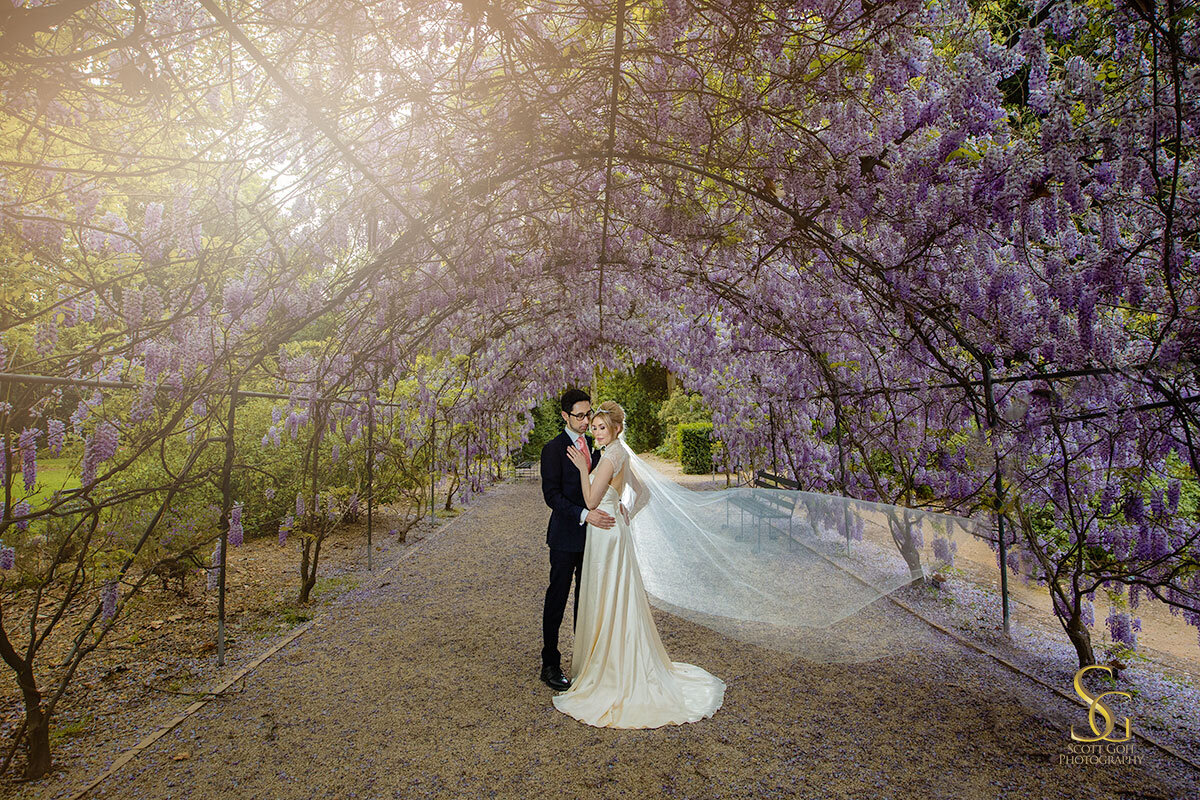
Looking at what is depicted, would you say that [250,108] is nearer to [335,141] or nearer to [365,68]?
[335,141]

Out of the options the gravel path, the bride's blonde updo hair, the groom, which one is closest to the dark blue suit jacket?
the groom

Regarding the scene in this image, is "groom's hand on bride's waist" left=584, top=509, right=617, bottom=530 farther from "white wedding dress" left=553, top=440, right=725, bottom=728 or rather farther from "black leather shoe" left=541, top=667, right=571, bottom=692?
"black leather shoe" left=541, top=667, right=571, bottom=692

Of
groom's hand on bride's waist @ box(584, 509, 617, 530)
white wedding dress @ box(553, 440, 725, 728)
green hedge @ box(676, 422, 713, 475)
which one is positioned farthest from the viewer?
green hedge @ box(676, 422, 713, 475)

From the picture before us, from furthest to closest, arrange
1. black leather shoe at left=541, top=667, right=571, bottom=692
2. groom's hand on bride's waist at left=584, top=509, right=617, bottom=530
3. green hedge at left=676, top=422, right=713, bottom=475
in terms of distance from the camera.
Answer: green hedge at left=676, top=422, right=713, bottom=475 < black leather shoe at left=541, top=667, right=571, bottom=692 < groom's hand on bride's waist at left=584, top=509, right=617, bottom=530

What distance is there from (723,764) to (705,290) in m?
4.63

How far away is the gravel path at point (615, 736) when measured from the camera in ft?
8.00

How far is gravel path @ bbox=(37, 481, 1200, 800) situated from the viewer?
244 centimetres

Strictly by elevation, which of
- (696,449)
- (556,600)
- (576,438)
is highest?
(576,438)

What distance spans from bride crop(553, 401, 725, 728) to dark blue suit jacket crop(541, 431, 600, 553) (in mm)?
59

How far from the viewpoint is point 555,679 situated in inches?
132

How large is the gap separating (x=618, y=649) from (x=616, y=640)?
0.05 meters

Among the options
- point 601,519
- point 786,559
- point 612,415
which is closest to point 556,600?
point 601,519

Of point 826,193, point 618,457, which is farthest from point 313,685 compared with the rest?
point 826,193

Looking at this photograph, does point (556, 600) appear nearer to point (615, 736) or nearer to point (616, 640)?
point (616, 640)
